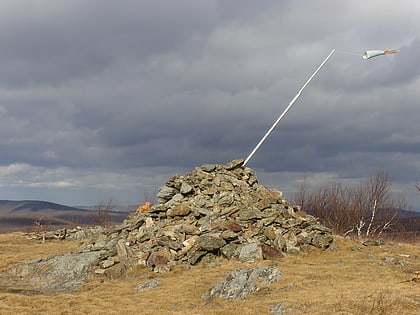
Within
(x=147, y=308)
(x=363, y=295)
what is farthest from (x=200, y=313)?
(x=363, y=295)

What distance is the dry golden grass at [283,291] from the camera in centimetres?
1599

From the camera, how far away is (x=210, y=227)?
26766 millimetres

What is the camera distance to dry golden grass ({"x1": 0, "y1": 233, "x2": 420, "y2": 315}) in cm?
1599

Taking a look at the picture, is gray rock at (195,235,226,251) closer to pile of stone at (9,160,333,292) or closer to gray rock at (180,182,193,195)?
pile of stone at (9,160,333,292)

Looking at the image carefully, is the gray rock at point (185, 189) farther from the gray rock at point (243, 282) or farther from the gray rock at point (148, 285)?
the gray rock at point (243, 282)

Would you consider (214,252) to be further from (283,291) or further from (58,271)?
(58,271)

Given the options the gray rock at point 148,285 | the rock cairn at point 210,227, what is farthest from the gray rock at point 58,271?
the gray rock at point 148,285

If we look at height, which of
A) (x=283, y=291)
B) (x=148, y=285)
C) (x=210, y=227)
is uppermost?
(x=210, y=227)

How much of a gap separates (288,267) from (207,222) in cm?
674

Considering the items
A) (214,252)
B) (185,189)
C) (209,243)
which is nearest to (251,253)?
(214,252)

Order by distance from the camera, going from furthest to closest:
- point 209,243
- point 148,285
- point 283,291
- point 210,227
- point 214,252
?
point 210,227, point 214,252, point 209,243, point 148,285, point 283,291

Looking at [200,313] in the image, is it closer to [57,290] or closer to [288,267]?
[288,267]

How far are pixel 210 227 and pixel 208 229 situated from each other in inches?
7.8

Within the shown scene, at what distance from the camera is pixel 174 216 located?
2886 centimetres
